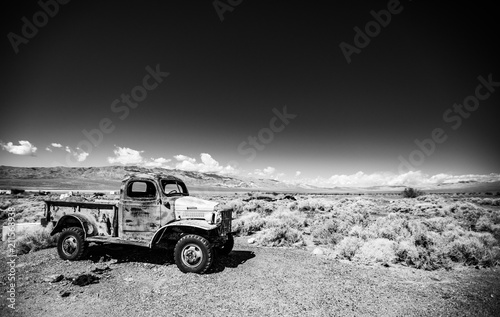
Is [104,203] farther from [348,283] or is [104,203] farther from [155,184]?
[348,283]

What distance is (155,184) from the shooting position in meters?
7.26

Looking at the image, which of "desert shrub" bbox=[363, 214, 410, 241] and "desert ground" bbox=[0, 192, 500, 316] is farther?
"desert shrub" bbox=[363, 214, 410, 241]

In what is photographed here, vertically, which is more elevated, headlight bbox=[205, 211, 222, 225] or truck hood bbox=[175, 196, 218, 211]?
truck hood bbox=[175, 196, 218, 211]

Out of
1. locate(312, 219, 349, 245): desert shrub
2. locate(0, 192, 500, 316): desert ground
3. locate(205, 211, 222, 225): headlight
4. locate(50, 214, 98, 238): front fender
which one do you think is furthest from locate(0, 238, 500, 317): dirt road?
locate(312, 219, 349, 245): desert shrub

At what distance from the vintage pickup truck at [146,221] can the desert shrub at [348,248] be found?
4305 mm

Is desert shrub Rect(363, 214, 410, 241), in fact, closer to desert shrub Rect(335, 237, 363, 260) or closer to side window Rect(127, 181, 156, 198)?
desert shrub Rect(335, 237, 363, 260)

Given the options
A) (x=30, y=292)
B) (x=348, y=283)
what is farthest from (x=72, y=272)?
(x=348, y=283)

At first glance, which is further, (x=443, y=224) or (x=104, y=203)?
(x=443, y=224)

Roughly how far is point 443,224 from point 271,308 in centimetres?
1196

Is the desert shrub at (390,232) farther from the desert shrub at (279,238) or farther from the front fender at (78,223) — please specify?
the front fender at (78,223)

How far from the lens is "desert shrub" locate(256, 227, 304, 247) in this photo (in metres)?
10.5

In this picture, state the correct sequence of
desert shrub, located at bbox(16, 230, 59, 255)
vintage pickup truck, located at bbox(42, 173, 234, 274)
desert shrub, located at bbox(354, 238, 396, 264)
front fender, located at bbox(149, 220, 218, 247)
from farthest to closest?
desert shrub, located at bbox(16, 230, 59, 255) < desert shrub, located at bbox(354, 238, 396, 264) < vintage pickup truck, located at bbox(42, 173, 234, 274) < front fender, located at bbox(149, 220, 218, 247)

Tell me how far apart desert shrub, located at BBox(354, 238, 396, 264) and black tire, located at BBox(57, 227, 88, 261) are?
8890mm

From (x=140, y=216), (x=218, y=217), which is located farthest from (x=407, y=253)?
(x=140, y=216)
